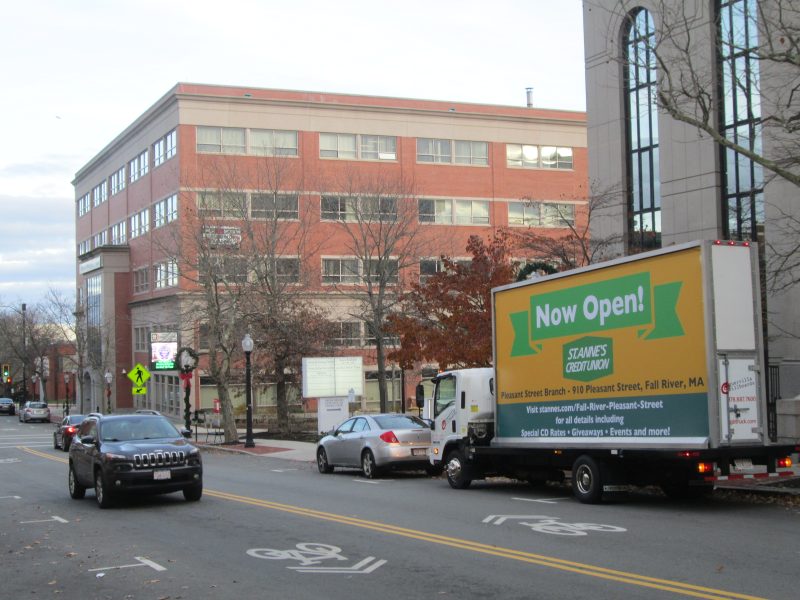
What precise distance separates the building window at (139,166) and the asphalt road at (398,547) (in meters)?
50.4

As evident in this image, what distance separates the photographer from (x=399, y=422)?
22391mm

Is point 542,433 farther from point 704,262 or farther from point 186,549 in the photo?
point 186,549

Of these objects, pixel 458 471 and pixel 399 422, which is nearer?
pixel 458 471

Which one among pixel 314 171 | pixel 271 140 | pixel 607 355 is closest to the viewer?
pixel 607 355

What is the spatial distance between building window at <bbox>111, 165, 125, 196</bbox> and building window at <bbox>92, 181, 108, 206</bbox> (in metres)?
2.39

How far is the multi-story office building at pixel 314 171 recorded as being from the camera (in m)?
57.3

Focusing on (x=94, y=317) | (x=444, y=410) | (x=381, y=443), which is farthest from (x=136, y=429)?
(x=94, y=317)

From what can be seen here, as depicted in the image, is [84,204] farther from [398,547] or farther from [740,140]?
[398,547]

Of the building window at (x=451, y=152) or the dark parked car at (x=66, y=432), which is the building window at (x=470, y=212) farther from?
the dark parked car at (x=66, y=432)

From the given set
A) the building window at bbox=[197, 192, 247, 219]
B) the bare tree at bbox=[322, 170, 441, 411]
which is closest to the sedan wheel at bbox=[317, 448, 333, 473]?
the bare tree at bbox=[322, 170, 441, 411]

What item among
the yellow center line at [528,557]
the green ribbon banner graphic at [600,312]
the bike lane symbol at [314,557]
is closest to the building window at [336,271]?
the green ribbon banner graphic at [600,312]

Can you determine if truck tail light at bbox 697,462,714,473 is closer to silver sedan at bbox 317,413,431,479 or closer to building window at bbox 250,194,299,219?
silver sedan at bbox 317,413,431,479

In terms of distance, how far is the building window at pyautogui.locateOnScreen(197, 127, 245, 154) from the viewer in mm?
59062

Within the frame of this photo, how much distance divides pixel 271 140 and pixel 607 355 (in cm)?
4735
